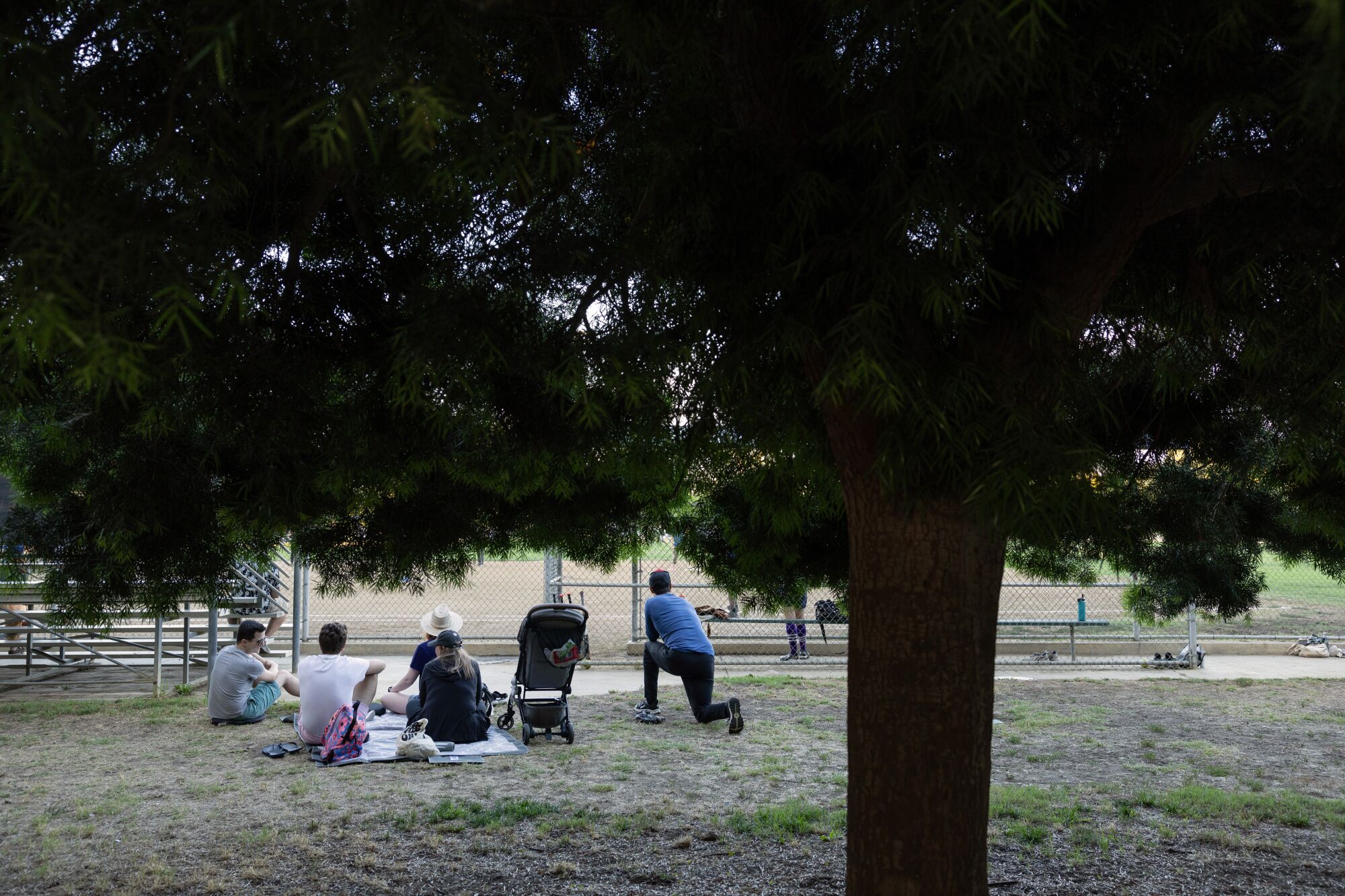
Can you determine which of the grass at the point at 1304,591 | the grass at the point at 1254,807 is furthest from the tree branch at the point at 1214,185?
the grass at the point at 1304,591

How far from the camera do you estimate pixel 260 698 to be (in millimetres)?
9750

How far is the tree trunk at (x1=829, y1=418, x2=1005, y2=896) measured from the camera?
3.20 metres

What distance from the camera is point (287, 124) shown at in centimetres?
183

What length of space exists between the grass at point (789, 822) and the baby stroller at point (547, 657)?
2716 mm

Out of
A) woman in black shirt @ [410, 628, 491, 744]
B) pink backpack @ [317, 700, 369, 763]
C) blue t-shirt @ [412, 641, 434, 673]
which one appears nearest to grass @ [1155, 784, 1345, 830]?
woman in black shirt @ [410, 628, 491, 744]

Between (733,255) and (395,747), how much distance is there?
663 centimetres

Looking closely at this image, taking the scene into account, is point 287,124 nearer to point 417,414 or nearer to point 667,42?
point 667,42

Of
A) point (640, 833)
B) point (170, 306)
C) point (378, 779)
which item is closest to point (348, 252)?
point (170, 306)

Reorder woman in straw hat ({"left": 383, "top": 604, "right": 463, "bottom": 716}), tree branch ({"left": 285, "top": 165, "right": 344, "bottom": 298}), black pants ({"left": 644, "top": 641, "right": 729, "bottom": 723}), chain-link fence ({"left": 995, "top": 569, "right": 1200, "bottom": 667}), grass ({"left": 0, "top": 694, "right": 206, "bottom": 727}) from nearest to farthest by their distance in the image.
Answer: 1. tree branch ({"left": 285, "top": 165, "right": 344, "bottom": 298})
2. woman in straw hat ({"left": 383, "top": 604, "right": 463, "bottom": 716})
3. black pants ({"left": 644, "top": 641, "right": 729, "bottom": 723})
4. grass ({"left": 0, "top": 694, "right": 206, "bottom": 727})
5. chain-link fence ({"left": 995, "top": 569, "right": 1200, "bottom": 667})

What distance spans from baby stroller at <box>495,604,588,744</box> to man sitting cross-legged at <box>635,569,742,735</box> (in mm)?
784

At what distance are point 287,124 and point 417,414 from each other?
2.70 m

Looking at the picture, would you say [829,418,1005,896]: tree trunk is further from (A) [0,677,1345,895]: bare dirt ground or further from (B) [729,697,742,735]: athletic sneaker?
(B) [729,697,742,735]: athletic sneaker

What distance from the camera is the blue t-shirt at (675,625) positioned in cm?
962

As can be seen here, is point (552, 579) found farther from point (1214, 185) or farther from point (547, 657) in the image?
point (1214, 185)
